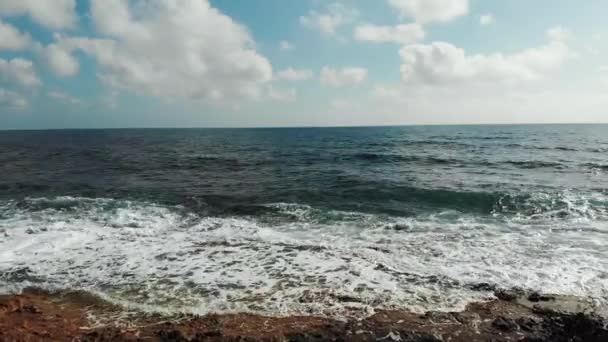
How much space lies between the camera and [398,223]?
13180 millimetres

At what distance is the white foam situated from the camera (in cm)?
742

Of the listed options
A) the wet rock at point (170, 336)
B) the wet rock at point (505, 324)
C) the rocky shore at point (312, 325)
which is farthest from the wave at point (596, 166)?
the wet rock at point (170, 336)

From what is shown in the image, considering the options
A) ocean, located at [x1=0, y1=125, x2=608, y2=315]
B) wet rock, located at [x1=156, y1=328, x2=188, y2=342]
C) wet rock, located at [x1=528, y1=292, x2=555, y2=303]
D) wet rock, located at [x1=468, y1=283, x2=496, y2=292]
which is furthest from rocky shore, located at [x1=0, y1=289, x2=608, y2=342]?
wet rock, located at [x1=468, y1=283, x2=496, y2=292]

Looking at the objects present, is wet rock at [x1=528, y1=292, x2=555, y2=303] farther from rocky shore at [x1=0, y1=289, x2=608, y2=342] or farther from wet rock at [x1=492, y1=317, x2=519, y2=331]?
wet rock at [x1=492, y1=317, x2=519, y2=331]

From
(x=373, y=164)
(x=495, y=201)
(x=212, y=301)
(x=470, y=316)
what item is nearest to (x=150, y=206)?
(x=212, y=301)

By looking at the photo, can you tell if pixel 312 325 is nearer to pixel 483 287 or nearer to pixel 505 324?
pixel 505 324

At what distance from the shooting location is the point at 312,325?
6219mm

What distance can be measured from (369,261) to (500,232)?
5.68 meters

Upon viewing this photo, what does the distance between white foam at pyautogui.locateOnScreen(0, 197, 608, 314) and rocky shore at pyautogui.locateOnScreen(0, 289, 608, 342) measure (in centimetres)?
41

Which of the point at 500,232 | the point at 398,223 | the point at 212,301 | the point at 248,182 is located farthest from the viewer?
the point at 248,182

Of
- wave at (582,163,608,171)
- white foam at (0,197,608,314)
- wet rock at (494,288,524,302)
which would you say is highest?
wave at (582,163,608,171)

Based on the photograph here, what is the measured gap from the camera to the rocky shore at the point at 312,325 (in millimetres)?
5855

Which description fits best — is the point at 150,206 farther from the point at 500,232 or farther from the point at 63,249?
the point at 500,232

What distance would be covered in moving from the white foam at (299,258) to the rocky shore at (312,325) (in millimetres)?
411
